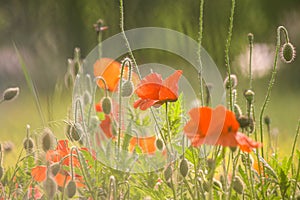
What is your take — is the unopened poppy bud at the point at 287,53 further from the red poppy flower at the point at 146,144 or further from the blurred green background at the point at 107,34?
the blurred green background at the point at 107,34

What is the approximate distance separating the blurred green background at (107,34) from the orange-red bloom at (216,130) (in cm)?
57

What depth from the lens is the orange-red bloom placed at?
26.4 inches

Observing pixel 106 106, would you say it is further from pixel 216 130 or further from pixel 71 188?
pixel 216 130

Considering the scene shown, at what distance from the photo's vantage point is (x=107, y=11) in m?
1.51

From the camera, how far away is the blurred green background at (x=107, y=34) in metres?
1.45

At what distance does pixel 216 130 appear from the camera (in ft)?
2.26

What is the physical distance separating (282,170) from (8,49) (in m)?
1.18

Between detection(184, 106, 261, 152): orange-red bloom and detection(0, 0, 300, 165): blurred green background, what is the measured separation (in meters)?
0.57

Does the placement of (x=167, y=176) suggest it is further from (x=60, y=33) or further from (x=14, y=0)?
(x=14, y=0)

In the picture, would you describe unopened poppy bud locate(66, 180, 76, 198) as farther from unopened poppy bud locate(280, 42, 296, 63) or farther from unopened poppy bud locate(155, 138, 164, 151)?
unopened poppy bud locate(280, 42, 296, 63)

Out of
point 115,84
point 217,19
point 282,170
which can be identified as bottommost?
point 282,170

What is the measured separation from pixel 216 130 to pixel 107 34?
1.15 m

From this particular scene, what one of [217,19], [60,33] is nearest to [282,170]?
[217,19]

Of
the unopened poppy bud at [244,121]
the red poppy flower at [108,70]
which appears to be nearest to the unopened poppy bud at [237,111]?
the unopened poppy bud at [244,121]
